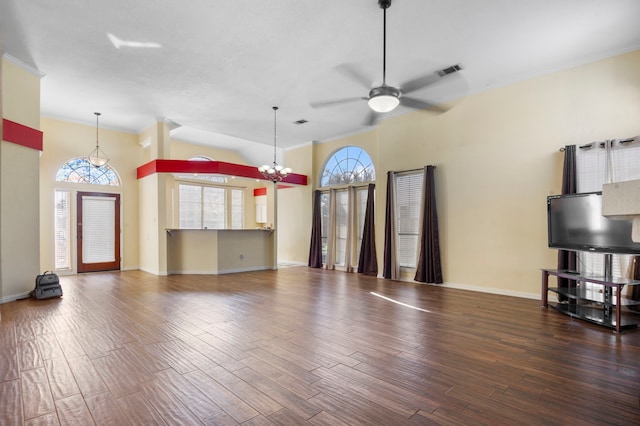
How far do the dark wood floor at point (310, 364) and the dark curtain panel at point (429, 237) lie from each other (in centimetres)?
141

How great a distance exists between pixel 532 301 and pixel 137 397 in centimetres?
528

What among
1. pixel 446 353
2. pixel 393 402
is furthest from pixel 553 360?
pixel 393 402

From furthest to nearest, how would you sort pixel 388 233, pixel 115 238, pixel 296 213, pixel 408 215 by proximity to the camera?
pixel 296 213 → pixel 115 238 → pixel 388 233 → pixel 408 215

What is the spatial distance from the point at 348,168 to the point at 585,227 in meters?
5.37

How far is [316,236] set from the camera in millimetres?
9227

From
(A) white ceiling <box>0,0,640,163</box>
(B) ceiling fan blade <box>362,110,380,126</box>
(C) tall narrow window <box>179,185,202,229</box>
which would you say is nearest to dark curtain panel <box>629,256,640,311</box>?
(A) white ceiling <box>0,0,640,163</box>

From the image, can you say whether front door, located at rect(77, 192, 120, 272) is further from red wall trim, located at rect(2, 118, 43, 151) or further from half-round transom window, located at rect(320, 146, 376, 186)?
half-round transom window, located at rect(320, 146, 376, 186)

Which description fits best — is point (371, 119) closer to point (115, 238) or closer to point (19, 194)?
point (19, 194)

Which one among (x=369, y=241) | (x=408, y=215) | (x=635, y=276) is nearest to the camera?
(x=635, y=276)

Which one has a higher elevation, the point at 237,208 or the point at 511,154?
the point at 511,154

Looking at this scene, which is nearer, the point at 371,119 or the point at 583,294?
the point at 583,294

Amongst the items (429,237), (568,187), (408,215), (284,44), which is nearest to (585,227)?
(568,187)

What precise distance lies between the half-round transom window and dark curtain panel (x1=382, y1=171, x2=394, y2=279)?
953 mm

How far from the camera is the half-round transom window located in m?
8.36
